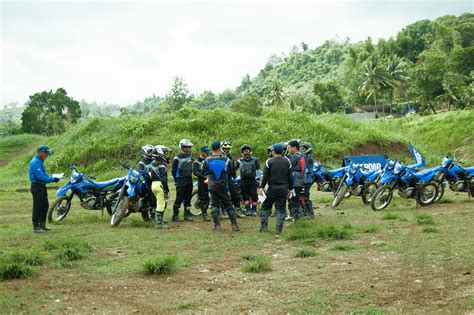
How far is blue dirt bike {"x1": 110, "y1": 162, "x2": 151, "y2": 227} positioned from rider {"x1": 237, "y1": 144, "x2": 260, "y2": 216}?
2.75m

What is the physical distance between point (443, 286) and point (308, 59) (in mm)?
Result: 172334

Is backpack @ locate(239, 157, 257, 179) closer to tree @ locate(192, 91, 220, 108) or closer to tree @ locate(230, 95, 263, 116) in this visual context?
tree @ locate(230, 95, 263, 116)

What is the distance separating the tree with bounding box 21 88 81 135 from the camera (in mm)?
64812

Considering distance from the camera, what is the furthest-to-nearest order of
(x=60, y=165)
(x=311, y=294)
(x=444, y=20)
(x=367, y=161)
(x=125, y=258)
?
1. (x=444, y=20)
2. (x=60, y=165)
3. (x=367, y=161)
4. (x=125, y=258)
5. (x=311, y=294)

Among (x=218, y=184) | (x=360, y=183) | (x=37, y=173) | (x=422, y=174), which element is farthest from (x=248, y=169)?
(x=37, y=173)

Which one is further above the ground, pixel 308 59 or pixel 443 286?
pixel 308 59

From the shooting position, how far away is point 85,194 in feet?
41.2

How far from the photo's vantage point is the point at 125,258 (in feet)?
27.7

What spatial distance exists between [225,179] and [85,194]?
3491 mm

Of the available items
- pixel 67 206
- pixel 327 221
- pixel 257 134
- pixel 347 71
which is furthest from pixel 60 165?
pixel 347 71

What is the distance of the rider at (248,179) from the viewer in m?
13.8

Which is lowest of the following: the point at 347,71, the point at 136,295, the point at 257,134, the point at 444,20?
the point at 136,295

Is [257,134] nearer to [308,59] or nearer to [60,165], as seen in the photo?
[60,165]

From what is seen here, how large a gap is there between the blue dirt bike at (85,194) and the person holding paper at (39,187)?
3.66 ft
